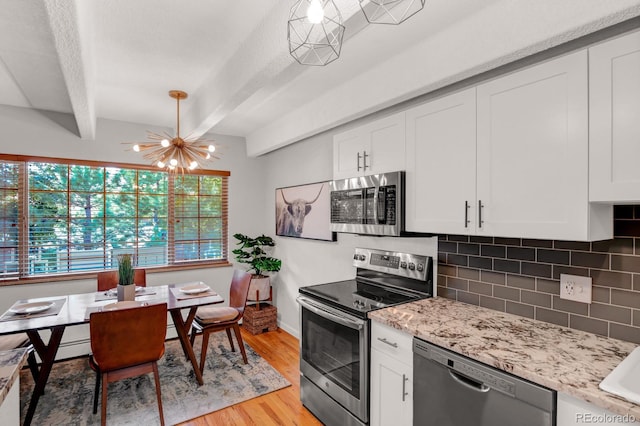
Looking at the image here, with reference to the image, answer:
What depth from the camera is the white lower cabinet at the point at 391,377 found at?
173cm

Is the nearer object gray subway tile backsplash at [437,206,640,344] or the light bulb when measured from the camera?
the light bulb

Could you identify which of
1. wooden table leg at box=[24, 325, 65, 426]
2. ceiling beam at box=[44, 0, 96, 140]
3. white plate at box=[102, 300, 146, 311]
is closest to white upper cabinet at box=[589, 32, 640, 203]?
ceiling beam at box=[44, 0, 96, 140]

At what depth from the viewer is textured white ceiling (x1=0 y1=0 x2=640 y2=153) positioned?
1.51m

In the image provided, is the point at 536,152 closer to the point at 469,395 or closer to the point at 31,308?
the point at 469,395

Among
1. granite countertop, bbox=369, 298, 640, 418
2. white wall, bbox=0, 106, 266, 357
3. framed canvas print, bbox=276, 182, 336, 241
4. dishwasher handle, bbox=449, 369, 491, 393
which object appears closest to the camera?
granite countertop, bbox=369, 298, 640, 418

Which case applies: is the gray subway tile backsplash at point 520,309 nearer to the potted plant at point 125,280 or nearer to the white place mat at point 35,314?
the potted plant at point 125,280

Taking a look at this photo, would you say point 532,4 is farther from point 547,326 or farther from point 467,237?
point 547,326

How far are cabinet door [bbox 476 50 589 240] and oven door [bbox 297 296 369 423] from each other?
99cm

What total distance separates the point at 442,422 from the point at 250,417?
1.49 metres

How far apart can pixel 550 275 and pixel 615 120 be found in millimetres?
825

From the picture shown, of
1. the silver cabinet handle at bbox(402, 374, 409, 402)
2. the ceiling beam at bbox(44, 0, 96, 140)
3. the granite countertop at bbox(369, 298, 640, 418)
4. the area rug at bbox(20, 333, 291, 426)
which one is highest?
the ceiling beam at bbox(44, 0, 96, 140)

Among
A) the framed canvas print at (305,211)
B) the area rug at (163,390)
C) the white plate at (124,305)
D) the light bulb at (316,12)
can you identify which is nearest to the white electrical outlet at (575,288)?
the light bulb at (316,12)

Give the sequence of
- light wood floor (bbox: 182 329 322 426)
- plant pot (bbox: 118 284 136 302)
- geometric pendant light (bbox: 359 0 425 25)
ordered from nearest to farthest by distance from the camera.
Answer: geometric pendant light (bbox: 359 0 425 25) → light wood floor (bbox: 182 329 322 426) → plant pot (bbox: 118 284 136 302)

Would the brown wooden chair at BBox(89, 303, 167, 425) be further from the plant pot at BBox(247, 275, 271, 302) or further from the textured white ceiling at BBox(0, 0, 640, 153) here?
the plant pot at BBox(247, 275, 271, 302)
